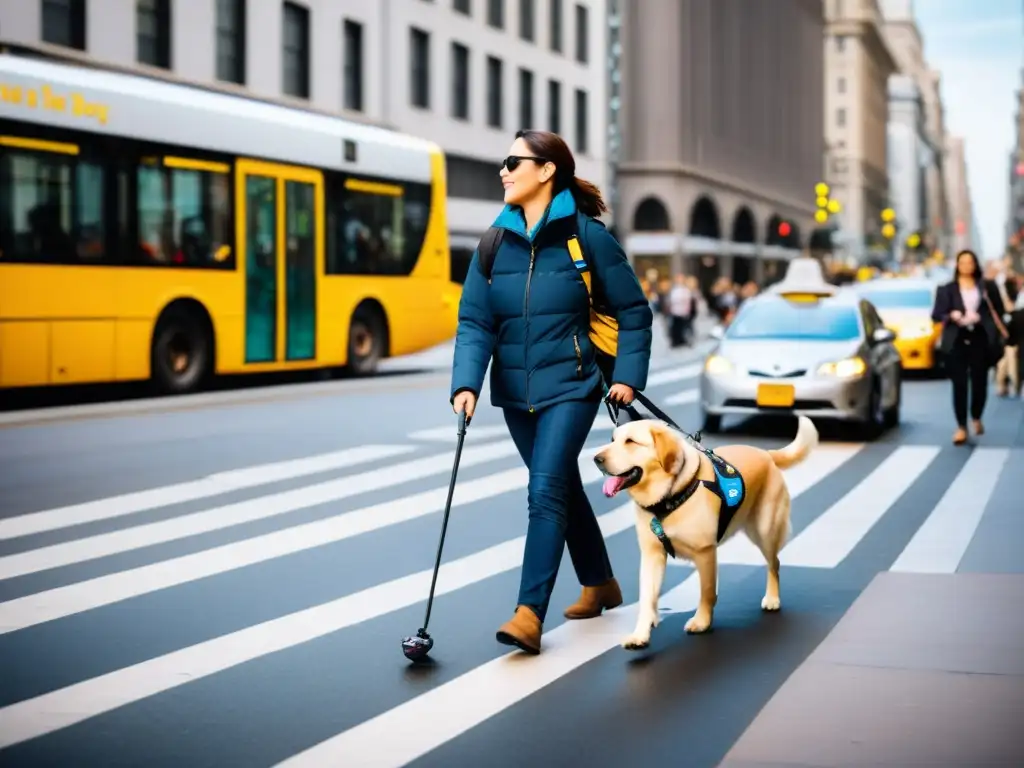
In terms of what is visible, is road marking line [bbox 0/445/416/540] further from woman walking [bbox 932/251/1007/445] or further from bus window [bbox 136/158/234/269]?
bus window [bbox 136/158/234/269]

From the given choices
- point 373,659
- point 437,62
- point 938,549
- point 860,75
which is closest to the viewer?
point 373,659

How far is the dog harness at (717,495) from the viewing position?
6492mm

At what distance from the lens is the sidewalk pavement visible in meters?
4.92

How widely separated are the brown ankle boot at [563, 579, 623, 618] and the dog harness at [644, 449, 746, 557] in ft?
2.22

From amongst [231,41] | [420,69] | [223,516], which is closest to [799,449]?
[223,516]

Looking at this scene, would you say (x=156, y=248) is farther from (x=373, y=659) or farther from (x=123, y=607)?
(x=373, y=659)

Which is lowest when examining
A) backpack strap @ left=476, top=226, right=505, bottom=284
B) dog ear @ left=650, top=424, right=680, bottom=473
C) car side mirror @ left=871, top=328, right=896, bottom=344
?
dog ear @ left=650, top=424, right=680, bottom=473

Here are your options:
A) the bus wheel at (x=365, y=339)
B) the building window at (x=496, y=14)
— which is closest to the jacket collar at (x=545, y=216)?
the bus wheel at (x=365, y=339)

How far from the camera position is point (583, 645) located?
669 centimetres

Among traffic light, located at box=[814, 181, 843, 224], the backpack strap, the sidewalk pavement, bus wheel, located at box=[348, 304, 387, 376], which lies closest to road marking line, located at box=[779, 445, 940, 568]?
the sidewalk pavement

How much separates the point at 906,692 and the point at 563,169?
2350 millimetres

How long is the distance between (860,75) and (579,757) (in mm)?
162252

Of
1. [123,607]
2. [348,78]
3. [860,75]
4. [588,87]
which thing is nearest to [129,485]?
[123,607]

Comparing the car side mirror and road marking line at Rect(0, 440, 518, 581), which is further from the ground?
the car side mirror
